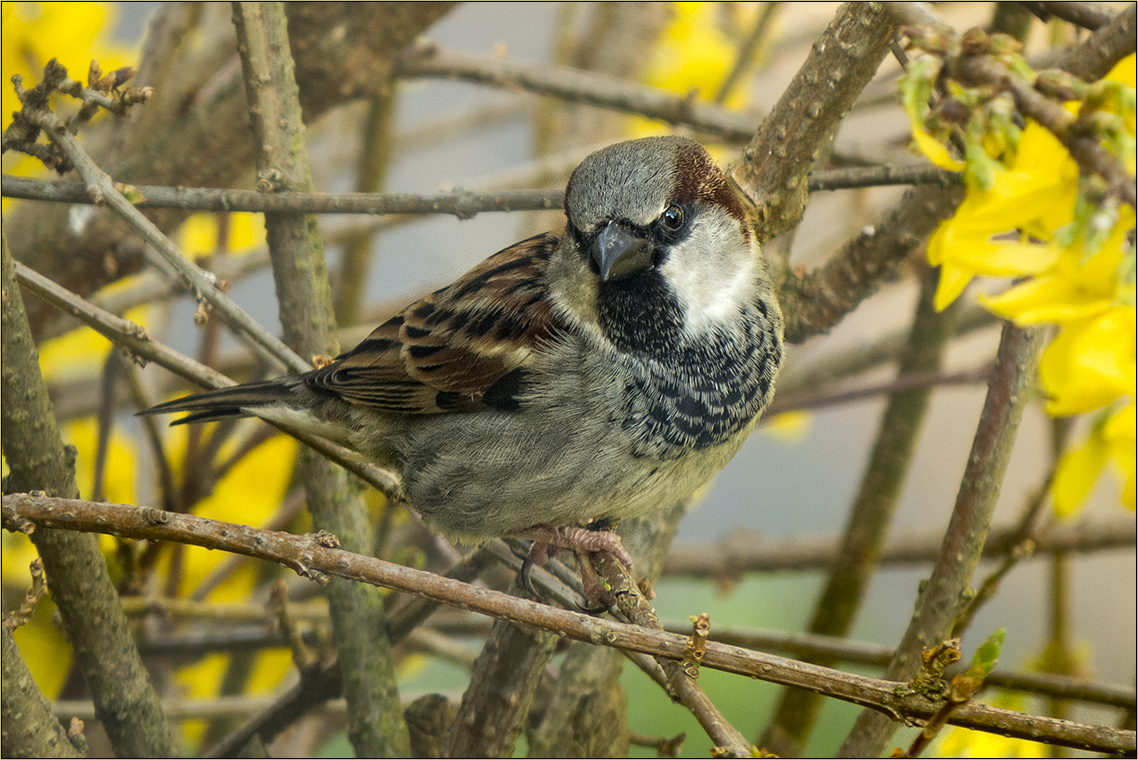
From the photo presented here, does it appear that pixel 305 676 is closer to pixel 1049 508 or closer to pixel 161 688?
pixel 161 688

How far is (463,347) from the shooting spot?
1524mm

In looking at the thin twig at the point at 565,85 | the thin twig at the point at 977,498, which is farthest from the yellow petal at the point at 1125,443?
the thin twig at the point at 565,85

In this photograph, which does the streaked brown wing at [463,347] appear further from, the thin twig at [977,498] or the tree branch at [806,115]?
the thin twig at [977,498]

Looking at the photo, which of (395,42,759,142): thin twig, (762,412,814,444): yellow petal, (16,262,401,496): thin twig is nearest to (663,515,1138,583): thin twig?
(762,412,814,444): yellow petal

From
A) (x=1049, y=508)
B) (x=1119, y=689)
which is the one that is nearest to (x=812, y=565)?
(x=1049, y=508)

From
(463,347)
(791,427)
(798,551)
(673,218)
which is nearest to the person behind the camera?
(673,218)

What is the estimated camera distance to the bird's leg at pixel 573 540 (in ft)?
4.52

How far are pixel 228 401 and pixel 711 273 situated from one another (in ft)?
2.46

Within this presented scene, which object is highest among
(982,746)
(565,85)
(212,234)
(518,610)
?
(212,234)

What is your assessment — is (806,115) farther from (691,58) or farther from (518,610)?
(691,58)

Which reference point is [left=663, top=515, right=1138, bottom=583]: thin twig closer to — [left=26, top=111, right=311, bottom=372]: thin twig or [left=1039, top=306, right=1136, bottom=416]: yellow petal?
[left=26, top=111, right=311, bottom=372]: thin twig

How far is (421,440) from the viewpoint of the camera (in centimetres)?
154

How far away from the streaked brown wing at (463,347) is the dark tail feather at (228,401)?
56 mm

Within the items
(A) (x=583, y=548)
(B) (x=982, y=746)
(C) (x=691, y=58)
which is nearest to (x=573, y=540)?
(A) (x=583, y=548)
